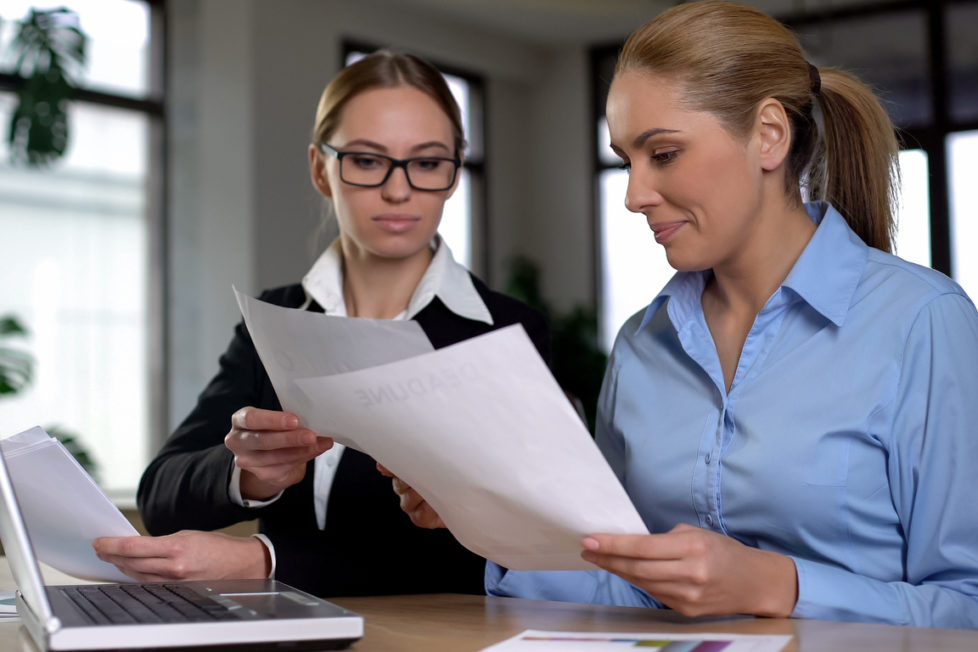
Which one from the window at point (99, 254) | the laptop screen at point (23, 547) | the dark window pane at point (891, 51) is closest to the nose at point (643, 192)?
the laptop screen at point (23, 547)

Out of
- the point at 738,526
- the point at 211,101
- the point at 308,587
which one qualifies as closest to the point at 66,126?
the point at 211,101

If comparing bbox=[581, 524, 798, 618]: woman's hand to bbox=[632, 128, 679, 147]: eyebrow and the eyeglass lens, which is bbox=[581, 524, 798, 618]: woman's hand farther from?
the eyeglass lens

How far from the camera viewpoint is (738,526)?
144 centimetres

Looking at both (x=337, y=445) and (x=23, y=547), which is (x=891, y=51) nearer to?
(x=337, y=445)

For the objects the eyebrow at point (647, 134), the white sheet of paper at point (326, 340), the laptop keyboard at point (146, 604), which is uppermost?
the eyebrow at point (647, 134)

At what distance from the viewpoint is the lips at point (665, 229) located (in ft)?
4.93

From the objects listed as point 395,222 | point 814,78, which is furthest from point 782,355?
point 395,222

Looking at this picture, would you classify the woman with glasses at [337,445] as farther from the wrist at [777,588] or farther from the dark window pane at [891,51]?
the dark window pane at [891,51]

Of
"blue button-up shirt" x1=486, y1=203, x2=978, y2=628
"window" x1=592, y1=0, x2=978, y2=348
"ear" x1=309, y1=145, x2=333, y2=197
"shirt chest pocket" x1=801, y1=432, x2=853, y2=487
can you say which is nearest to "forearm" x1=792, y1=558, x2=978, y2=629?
"blue button-up shirt" x1=486, y1=203, x2=978, y2=628

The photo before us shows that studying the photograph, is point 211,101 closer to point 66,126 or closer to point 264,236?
point 264,236

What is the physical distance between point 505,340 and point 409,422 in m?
0.17

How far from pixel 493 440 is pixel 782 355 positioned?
0.59m

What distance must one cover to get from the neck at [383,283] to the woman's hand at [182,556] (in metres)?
0.62

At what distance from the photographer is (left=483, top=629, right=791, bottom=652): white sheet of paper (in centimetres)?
104
